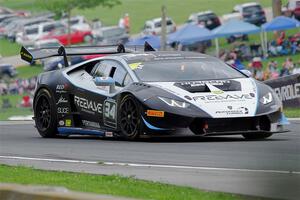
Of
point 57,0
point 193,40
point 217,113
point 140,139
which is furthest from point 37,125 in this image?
point 57,0

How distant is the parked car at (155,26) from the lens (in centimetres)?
4244

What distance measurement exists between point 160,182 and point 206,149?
121 inches

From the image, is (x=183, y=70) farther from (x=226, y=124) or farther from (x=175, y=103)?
(x=226, y=124)

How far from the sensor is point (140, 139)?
12.5 metres

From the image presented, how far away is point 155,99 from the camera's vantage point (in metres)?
11.9

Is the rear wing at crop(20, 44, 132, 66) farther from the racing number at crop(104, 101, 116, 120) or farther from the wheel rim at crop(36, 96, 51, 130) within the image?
the racing number at crop(104, 101, 116, 120)

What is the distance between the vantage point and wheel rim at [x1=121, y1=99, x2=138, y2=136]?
12219mm

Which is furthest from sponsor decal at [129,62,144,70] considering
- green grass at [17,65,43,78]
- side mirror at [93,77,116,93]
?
green grass at [17,65,43,78]

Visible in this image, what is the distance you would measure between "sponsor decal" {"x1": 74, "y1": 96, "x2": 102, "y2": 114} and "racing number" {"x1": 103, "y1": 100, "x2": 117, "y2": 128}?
0.19 metres

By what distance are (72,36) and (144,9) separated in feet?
17.8

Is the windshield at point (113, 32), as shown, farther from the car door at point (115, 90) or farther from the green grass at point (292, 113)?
the car door at point (115, 90)

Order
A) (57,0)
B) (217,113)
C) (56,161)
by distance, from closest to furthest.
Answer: (56,161)
(217,113)
(57,0)

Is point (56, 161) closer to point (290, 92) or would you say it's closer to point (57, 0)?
point (290, 92)

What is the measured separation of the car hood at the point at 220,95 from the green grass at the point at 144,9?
24.9 meters
